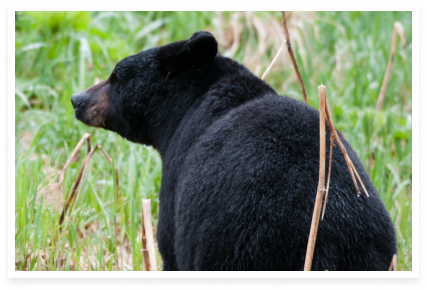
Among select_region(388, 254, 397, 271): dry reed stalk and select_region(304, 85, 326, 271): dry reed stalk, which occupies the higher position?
select_region(304, 85, 326, 271): dry reed stalk

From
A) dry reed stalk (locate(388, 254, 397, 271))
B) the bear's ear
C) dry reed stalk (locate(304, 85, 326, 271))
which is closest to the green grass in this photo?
the bear's ear

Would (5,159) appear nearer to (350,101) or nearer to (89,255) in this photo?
(89,255)

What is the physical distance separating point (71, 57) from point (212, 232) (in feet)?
16.1

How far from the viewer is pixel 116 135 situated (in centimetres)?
595

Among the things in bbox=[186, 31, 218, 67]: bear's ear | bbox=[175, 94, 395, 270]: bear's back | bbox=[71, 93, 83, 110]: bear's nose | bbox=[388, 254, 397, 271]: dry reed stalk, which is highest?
bbox=[186, 31, 218, 67]: bear's ear

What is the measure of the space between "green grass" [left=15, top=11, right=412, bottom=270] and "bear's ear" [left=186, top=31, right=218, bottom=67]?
1.15m

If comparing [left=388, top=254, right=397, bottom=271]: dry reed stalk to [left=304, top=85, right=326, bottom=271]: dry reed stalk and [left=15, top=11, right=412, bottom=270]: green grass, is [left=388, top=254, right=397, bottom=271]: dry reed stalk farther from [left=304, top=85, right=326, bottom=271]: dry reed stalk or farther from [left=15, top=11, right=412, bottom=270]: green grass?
[left=15, top=11, right=412, bottom=270]: green grass

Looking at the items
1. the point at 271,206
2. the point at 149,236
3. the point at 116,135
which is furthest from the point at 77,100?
the point at 271,206

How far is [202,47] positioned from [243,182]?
3.98ft

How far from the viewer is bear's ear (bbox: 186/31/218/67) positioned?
3561 mm

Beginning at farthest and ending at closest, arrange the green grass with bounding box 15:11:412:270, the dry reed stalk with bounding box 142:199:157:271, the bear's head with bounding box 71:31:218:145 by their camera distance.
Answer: the green grass with bounding box 15:11:412:270
the bear's head with bounding box 71:31:218:145
the dry reed stalk with bounding box 142:199:157:271

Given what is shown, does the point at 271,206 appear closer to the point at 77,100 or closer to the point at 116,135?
the point at 77,100

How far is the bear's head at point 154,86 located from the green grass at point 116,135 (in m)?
0.47

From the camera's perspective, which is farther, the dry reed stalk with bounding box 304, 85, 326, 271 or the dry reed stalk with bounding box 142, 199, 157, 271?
the dry reed stalk with bounding box 142, 199, 157, 271
